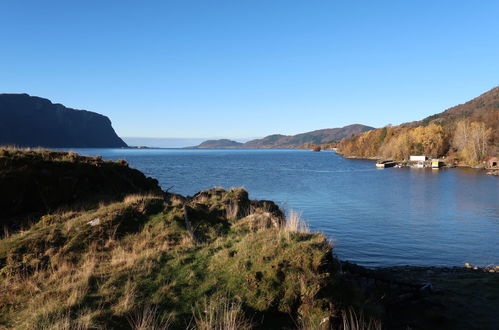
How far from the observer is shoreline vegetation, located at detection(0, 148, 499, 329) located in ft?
22.5

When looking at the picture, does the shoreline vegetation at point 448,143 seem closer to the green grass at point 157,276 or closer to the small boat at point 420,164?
the small boat at point 420,164

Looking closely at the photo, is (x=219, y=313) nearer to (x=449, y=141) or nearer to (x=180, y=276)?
(x=180, y=276)

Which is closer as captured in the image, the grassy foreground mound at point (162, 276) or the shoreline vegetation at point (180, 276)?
the grassy foreground mound at point (162, 276)

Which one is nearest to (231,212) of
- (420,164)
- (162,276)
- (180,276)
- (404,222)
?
(180,276)

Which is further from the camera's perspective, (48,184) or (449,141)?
(449,141)

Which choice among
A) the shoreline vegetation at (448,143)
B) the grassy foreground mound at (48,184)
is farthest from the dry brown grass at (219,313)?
the shoreline vegetation at (448,143)

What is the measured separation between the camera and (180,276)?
822 centimetres

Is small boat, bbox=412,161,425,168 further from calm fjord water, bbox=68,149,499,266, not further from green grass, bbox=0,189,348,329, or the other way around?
green grass, bbox=0,189,348,329

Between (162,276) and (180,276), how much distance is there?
1.44 ft

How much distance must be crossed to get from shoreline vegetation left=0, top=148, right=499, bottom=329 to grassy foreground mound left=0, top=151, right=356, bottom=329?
0.10ft

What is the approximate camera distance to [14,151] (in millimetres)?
16344

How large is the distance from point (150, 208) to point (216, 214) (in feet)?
9.32

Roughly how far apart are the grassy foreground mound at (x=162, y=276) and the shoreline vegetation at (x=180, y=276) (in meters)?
0.03

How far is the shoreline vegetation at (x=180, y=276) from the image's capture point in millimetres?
6863
